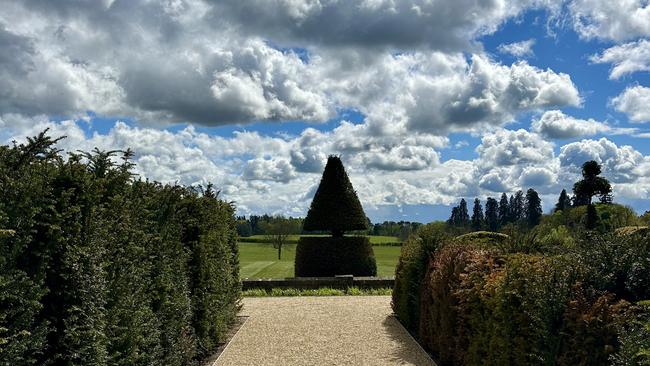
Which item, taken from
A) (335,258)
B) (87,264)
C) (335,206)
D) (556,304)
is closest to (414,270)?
(556,304)

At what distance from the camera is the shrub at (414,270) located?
468 inches

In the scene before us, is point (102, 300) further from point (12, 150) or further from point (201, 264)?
point (201, 264)

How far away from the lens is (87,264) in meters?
4.96

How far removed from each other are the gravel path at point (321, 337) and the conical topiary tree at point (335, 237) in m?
5.29

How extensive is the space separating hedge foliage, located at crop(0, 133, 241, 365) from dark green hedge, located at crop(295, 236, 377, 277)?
14.3 meters

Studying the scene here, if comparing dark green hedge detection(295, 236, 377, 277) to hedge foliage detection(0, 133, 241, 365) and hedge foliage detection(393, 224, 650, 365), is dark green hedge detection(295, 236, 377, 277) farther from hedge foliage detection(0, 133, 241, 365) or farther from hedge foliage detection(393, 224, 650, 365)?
hedge foliage detection(0, 133, 241, 365)

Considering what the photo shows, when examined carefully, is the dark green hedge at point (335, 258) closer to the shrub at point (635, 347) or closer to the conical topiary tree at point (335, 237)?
the conical topiary tree at point (335, 237)

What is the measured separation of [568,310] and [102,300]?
4.19 metres

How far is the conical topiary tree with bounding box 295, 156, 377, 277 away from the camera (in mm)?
22531

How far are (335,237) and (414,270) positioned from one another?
1082 centimetres

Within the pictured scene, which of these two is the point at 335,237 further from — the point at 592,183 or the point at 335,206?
the point at 592,183

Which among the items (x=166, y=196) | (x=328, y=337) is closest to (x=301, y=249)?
(x=328, y=337)

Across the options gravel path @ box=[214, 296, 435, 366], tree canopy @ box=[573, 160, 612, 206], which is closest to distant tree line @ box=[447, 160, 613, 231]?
tree canopy @ box=[573, 160, 612, 206]

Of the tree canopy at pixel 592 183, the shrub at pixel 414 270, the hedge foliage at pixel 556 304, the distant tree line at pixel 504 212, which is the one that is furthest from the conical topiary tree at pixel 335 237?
the distant tree line at pixel 504 212
